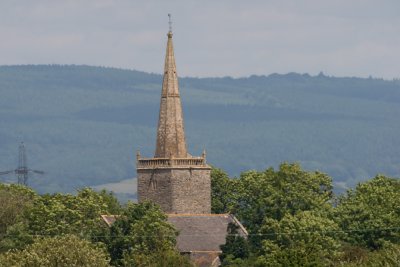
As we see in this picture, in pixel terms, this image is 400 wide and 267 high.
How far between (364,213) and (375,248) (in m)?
4.86

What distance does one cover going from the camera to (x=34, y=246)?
88875 mm

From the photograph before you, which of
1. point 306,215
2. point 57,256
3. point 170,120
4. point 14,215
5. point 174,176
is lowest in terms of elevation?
point 14,215

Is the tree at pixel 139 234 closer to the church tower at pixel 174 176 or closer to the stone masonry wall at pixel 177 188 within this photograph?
the stone masonry wall at pixel 177 188

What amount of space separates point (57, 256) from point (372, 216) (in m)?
30.2

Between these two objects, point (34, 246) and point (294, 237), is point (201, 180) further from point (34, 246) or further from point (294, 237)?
point (34, 246)

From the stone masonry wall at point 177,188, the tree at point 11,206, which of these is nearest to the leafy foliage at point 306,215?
the stone masonry wall at point 177,188

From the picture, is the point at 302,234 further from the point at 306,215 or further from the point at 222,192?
the point at 222,192

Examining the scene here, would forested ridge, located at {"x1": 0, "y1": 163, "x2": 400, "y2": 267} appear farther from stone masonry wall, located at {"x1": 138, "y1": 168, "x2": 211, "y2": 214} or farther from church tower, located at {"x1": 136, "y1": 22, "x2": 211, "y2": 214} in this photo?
church tower, located at {"x1": 136, "y1": 22, "x2": 211, "y2": 214}

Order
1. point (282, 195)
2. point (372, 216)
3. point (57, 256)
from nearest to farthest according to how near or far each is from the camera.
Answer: point (57, 256) → point (372, 216) → point (282, 195)

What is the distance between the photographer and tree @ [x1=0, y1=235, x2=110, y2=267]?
8450 centimetres

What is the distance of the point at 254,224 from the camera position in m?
121

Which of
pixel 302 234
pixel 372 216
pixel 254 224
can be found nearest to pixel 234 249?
pixel 302 234

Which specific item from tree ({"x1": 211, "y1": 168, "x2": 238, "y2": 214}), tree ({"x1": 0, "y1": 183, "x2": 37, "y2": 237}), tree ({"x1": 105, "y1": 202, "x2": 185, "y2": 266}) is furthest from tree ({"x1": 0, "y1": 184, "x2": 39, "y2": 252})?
tree ({"x1": 211, "y1": 168, "x2": 238, "y2": 214})

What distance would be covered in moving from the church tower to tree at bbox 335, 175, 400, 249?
10.5 m
